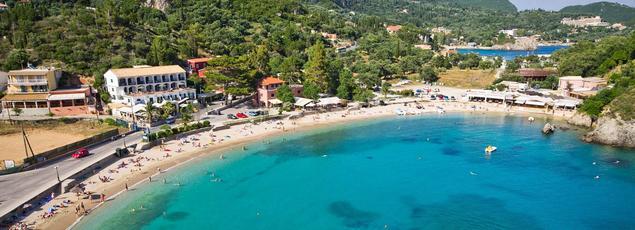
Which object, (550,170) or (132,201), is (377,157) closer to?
(550,170)

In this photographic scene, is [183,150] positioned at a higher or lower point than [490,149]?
higher

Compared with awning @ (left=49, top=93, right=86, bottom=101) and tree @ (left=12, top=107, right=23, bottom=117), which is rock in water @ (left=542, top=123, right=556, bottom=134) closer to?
awning @ (left=49, top=93, right=86, bottom=101)

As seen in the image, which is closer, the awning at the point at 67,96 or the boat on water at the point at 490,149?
the boat on water at the point at 490,149

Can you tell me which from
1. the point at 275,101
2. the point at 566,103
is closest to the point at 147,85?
the point at 275,101

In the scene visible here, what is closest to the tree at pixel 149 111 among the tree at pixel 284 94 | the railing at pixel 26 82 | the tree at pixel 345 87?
the railing at pixel 26 82

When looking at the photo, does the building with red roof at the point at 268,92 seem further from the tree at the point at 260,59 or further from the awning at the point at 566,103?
the awning at the point at 566,103

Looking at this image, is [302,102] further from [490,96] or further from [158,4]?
[158,4]

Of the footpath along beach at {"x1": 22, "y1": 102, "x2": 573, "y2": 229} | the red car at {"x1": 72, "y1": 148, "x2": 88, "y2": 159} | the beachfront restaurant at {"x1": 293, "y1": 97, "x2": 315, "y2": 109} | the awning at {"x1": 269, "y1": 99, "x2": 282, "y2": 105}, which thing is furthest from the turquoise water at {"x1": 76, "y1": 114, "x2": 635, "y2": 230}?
the awning at {"x1": 269, "y1": 99, "x2": 282, "y2": 105}
